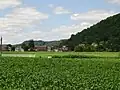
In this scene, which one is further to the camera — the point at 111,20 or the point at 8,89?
the point at 111,20

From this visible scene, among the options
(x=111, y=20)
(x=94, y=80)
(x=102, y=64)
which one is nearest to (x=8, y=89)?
(x=94, y=80)

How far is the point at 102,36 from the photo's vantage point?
168m

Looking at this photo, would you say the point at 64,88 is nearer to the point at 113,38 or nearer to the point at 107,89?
the point at 107,89

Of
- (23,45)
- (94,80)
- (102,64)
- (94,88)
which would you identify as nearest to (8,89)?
(94,88)

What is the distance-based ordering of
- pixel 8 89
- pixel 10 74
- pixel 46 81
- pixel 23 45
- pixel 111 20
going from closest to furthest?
pixel 8 89 → pixel 46 81 → pixel 10 74 → pixel 23 45 → pixel 111 20

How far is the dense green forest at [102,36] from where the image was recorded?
149 meters

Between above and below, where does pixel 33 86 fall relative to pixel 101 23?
below

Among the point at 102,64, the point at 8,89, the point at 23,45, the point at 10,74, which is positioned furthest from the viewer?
the point at 23,45

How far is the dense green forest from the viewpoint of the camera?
488 feet

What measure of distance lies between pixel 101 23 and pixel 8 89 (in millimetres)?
156123

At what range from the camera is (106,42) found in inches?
6048

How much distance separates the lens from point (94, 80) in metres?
27.8

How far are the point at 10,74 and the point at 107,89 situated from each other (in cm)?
1042

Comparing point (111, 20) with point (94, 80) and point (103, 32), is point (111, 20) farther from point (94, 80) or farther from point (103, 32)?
point (94, 80)
